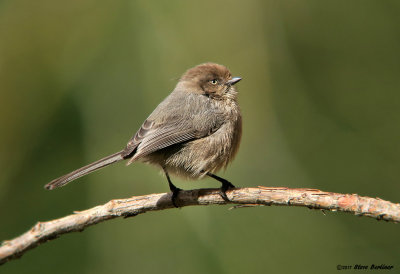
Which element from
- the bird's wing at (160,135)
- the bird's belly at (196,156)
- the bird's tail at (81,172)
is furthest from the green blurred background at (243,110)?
the bird's tail at (81,172)

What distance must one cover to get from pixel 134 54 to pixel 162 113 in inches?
33.9

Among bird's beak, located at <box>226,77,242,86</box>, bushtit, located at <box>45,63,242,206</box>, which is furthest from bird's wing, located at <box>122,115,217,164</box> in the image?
bird's beak, located at <box>226,77,242,86</box>

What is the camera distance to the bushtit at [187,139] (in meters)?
3.99

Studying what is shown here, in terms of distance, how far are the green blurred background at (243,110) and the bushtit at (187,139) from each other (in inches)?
15.9

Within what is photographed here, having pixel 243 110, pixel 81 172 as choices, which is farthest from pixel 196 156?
pixel 243 110

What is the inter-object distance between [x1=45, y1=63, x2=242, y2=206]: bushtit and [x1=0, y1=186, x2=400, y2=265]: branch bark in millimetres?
259

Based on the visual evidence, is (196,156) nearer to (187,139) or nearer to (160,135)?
(187,139)

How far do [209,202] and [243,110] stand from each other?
1731 millimetres

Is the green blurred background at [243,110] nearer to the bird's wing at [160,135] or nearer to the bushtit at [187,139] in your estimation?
the bushtit at [187,139]

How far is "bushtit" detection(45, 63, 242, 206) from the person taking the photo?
3986 mm

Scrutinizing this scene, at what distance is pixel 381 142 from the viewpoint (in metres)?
4.79

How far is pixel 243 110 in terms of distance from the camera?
506 cm

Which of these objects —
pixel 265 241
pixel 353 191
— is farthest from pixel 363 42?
pixel 265 241

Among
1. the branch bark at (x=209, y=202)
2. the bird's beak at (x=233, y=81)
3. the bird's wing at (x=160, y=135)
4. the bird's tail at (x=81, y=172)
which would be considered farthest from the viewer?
the bird's beak at (x=233, y=81)
